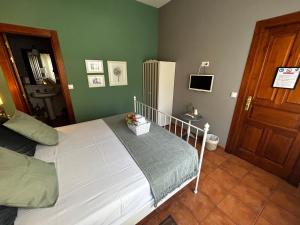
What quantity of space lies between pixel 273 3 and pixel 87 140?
9.49 ft

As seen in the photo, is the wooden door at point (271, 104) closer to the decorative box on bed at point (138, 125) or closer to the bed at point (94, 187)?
the decorative box on bed at point (138, 125)

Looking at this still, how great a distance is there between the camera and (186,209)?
1458 mm

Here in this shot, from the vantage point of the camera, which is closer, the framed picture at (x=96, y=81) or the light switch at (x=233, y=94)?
the light switch at (x=233, y=94)

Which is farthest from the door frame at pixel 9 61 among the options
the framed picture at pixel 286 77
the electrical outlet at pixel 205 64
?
the framed picture at pixel 286 77

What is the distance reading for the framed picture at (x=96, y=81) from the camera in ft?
9.23

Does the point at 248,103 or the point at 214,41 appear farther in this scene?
the point at 214,41

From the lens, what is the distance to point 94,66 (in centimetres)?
278

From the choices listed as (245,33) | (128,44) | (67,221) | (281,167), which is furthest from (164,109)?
(67,221)

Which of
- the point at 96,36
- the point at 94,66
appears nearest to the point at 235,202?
the point at 94,66

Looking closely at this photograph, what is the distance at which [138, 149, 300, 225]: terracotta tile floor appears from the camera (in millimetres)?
1362

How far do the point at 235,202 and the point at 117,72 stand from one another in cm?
312

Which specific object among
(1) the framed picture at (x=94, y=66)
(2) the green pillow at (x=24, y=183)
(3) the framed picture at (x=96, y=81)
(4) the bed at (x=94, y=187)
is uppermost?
(1) the framed picture at (x=94, y=66)

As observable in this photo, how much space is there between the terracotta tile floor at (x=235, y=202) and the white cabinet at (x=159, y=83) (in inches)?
69.6

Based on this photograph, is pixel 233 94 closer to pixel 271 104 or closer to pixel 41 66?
pixel 271 104
